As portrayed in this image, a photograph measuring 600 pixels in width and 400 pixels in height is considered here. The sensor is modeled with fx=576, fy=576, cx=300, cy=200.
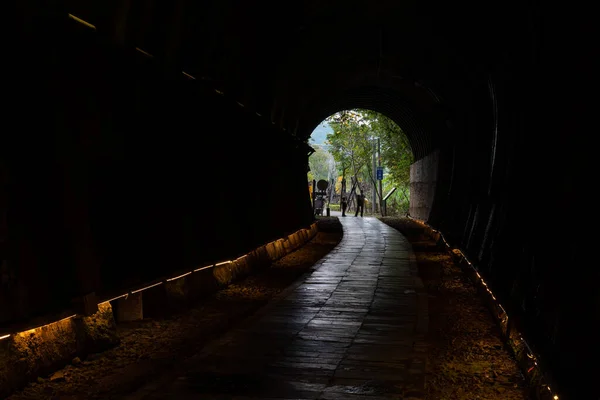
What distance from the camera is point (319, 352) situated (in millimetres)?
5379

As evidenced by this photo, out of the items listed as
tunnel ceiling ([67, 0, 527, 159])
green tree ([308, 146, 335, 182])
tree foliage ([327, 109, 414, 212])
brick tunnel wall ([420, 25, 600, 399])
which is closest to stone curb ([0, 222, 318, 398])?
tunnel ceiling ([67, 0, 527, 159])

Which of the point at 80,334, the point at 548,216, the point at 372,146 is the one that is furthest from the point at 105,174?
the point at 372,146

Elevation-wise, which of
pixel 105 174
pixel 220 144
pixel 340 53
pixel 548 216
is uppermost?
pixel 340 53

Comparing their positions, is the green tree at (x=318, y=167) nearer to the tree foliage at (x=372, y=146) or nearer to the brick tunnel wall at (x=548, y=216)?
the tree foliage at (x=372, y=146)

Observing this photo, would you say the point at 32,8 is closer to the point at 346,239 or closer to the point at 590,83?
the point at 590,83

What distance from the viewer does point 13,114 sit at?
14.1ft

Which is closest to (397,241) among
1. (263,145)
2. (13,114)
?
(263,145)

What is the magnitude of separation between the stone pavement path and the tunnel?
109 centimetres

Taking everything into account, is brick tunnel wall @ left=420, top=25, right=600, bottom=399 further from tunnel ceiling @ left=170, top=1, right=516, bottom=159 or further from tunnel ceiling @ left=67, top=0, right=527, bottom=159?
tunnel ceiling @ left=170, top=1, right=516, bottom=159

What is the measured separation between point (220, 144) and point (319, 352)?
4706 millimetres

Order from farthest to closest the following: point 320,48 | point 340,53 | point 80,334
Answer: point 340,53 → point 320,48 → point 80,334

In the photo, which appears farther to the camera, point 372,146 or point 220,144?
point 372,146

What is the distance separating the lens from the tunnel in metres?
4.23

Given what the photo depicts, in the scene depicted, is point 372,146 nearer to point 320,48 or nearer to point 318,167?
point 320,48
